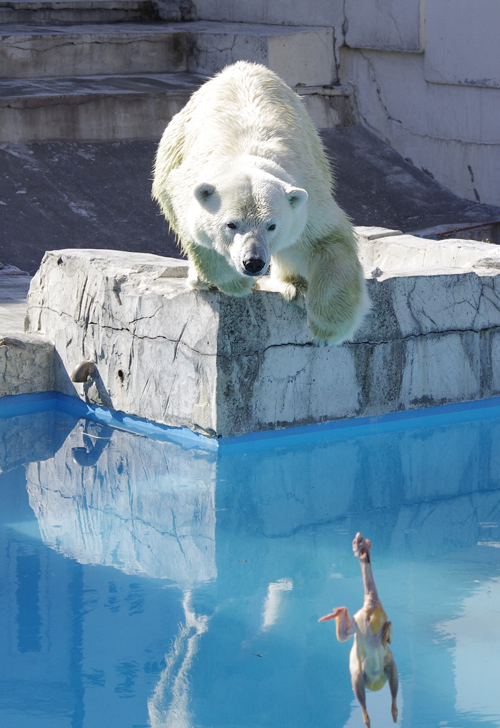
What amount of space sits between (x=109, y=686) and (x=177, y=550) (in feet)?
3.14

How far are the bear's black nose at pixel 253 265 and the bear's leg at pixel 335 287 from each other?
731mm

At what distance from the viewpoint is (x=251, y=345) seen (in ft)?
14.0

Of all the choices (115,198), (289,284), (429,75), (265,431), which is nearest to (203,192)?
(289,284)

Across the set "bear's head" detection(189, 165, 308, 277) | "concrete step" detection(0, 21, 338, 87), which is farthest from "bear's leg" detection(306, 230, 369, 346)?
A: "concrete step" detection(0, 21, 338, 87)

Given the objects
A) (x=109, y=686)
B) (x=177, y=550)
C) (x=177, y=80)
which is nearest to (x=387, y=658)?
(x=109, y=686)

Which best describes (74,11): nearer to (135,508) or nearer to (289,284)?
(289,284)

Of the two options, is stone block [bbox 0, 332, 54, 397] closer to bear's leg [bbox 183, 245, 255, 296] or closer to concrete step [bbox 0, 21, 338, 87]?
bear's leg [bbox 183, 245, 255, 296]

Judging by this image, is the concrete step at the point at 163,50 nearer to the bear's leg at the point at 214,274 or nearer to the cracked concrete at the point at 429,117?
the cracked concrete at the point at 429,117

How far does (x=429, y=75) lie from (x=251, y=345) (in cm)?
571

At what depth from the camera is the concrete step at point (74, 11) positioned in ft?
35.6

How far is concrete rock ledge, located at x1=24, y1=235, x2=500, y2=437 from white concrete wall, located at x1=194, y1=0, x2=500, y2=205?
3774mm

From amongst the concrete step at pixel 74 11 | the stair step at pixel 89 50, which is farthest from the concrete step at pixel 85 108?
the concrete step at pixel 74 11

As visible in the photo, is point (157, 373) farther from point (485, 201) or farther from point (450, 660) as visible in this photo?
point (485, 201)

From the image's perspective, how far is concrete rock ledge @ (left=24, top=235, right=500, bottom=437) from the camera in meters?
4.26
